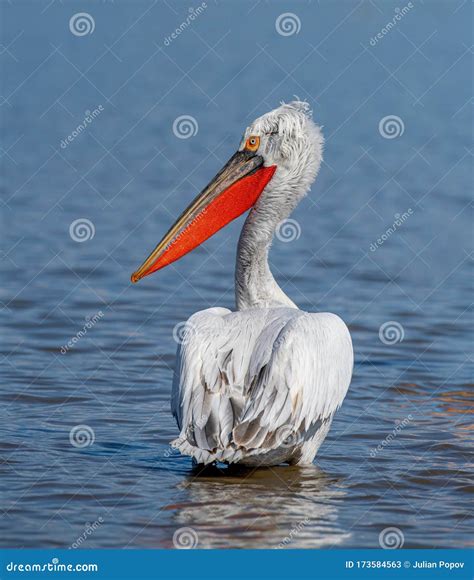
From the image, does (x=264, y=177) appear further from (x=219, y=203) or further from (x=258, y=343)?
(x=258, y=343)

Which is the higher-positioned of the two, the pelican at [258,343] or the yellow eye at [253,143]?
the yellow eye at [253,143]

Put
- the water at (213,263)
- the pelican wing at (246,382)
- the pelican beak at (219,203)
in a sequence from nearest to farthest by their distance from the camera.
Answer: the pelican wing at (246,382), the water at (213,263), the pelican beak at (219,203)

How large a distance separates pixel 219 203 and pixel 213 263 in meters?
4.56

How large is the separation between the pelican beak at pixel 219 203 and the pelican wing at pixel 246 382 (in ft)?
2.59

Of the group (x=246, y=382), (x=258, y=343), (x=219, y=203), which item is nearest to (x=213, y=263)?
(x=219, y=203)

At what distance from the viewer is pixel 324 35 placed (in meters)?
23.6

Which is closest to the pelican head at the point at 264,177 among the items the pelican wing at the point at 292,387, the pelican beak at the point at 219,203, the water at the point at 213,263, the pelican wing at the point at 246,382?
the pelican beak at the point at 219,203

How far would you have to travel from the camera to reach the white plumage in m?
6.39

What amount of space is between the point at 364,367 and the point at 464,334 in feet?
4.32

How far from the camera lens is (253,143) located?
755 centimetres

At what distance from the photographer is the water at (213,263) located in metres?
6.49

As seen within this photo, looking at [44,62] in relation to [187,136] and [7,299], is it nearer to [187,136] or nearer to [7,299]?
[187,136]

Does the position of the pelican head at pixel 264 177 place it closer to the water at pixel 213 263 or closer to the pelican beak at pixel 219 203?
the pelican beak at pixel 219 203

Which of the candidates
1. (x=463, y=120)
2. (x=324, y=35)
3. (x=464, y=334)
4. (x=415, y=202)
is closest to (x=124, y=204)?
(x=415, y=202)
